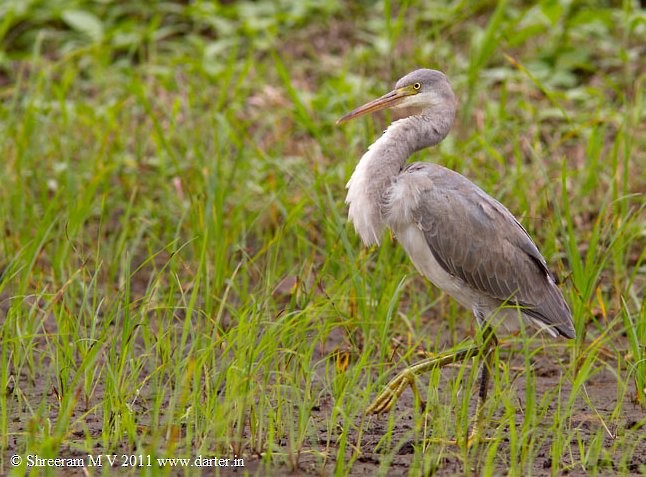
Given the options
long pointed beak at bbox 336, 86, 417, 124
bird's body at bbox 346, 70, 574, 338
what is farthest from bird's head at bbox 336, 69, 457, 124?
bird's body at bbox 346, 70, 574, 338

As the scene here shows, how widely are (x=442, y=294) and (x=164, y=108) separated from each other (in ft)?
8.95

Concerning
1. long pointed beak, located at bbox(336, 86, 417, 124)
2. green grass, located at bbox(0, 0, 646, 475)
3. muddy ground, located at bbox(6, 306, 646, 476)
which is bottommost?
muddy ground, located at bbox(6, 306, 646, 476)

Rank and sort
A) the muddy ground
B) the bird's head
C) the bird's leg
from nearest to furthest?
the muddy ground, the bird's leg, the bird's head

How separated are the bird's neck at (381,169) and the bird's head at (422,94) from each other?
0.08 m

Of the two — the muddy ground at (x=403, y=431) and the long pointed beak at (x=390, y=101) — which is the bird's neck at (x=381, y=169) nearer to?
the long pointed beak at (x=390, y=101)

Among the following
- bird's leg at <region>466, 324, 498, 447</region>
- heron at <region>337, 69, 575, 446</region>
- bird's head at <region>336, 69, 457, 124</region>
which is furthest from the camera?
bird's head at <region>336, 69, 457, 124</region>

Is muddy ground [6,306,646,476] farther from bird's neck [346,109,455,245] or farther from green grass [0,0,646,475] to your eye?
bird's neck [346,109,455,245]

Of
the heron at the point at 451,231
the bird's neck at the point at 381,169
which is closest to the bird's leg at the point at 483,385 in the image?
the heron at the point at 451,231

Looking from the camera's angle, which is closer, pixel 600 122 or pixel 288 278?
pixel 288 278

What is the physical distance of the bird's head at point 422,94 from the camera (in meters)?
5.06

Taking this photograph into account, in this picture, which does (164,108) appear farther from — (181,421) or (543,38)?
(181,421)

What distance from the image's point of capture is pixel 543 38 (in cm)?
868

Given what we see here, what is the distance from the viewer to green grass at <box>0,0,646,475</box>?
13.3 feet

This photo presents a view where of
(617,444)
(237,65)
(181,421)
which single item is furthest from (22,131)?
(617,444)
